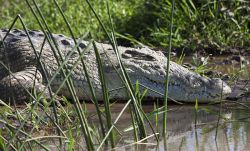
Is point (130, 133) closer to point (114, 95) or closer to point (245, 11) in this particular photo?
point (114, 95)

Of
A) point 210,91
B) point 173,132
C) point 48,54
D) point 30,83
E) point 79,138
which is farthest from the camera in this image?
point 48,54

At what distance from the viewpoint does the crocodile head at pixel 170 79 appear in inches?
218

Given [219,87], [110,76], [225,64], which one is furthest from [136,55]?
[225,64]

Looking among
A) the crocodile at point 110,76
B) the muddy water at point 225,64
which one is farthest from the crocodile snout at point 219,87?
the muddy water at point 225,64

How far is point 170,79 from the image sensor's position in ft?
18.9

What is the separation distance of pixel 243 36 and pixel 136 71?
224 centimetres

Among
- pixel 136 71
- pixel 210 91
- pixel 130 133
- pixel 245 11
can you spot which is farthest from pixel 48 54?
pixel 245 11

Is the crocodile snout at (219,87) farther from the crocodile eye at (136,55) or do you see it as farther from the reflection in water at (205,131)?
the crocodile eye at (136,55)

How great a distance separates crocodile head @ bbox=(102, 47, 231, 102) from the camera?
18.2 ft

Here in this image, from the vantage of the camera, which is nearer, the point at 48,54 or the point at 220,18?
the point at 48,54

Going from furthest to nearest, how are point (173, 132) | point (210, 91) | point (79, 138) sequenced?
point (210, 91)
point (173, 132)
point (79, 138)

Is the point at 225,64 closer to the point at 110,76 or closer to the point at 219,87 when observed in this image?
the point at 110,76

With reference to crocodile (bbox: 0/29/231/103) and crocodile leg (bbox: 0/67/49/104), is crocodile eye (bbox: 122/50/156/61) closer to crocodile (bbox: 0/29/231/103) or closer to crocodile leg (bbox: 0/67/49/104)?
crocodile (bbox: 0/29/231/103)

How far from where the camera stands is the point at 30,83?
5965 mm
